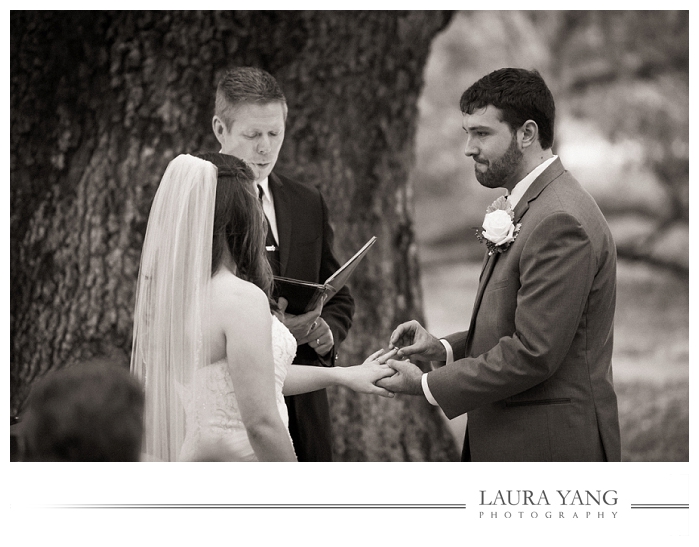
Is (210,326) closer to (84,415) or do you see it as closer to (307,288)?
(307,288)

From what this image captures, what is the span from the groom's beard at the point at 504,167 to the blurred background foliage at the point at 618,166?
2382 millimetres

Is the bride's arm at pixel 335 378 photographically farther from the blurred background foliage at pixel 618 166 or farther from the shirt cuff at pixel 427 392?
the blurred background foliage at pixel 618 166

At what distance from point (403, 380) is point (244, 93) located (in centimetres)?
142

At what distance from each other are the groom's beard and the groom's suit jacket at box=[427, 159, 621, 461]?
12cm

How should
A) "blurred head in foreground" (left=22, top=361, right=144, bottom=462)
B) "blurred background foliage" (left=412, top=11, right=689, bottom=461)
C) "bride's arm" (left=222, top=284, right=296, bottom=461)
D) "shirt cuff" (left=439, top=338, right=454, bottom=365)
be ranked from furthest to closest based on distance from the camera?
"blurred background foliage" (left=412, top=11, right=689, bottom=461) → "shirt cuff" (left=439, top=338, right=454, bottom=365) → "bride's arm" (left=222, top=284, right=296, bottom=461) → "blurred head in foreground" (left=22, top=361, right=144, bottom=462)

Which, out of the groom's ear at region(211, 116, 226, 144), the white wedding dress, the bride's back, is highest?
the groom's ear at region(211, 116, 226, 144)

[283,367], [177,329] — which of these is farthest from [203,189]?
[283,367]

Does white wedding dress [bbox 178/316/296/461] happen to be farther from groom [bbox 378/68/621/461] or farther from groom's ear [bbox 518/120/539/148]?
groom's ear [bbox 518/120/539/148]

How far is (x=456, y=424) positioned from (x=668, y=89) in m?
2.96

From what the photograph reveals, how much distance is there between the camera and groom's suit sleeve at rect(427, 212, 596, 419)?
9.06 ft

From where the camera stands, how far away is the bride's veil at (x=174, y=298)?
274 centimetres

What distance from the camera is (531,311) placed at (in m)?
2.78

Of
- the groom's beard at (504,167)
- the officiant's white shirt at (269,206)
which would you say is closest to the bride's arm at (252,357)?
the officiant's white shirt at (269,206)

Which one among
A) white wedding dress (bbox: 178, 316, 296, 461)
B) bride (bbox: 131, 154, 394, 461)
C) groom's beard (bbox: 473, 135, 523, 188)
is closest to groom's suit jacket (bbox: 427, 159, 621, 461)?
groom's beard (bbox: 473, 135, 523, 188)
